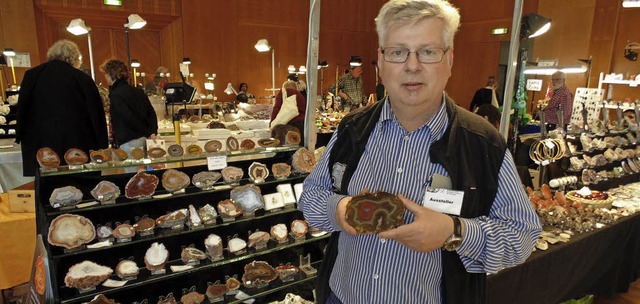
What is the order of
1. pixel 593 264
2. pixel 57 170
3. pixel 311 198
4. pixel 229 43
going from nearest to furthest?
pixel 311 198, pixel 57 170, pixel 593 264, pixel 229 43

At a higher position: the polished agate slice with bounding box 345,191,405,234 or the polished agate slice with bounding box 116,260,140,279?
the polished agate slice with bounding box 345,191,405,234

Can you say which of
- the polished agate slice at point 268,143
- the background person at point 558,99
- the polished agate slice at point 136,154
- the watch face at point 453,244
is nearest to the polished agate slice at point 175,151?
the polished agate slice at point 136,154

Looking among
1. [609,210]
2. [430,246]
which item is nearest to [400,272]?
[430,246]

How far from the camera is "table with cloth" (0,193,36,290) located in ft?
8.96

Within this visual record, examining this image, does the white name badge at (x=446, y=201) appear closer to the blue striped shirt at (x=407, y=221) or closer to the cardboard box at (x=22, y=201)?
the blue striped shirt at (x=407, y=221)

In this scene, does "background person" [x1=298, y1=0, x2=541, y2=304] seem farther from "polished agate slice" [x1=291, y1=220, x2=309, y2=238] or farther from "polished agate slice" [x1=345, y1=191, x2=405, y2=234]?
"polished agate slice" [x1=291, y1=220, x2=309, y2=238]

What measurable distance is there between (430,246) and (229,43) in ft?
32.7

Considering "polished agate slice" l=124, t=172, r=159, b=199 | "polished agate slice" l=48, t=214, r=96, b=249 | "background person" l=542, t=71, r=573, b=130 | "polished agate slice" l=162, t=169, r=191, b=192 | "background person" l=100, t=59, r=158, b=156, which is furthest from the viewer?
"background person" l=542, t=71, r=573, b=130

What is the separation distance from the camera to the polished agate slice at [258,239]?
88.2 inches

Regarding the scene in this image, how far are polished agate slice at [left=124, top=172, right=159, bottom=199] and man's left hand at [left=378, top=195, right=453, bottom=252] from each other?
1486 millimetres

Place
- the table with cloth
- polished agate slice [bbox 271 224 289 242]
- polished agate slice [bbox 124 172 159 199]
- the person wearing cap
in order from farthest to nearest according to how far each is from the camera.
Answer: the person wearing cap < the table with cloth < polished agate slice [bbox 271 224 289 242] < polished agate slice [bbox 124 172 159 199]

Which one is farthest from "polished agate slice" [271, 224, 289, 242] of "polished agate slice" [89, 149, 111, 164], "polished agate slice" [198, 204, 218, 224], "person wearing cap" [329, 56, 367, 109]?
"person wearing cap" [329, 56, 367, 109]

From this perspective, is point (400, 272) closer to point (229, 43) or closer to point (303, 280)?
point (303, 280)

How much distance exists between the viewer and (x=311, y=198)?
3.98 ft
